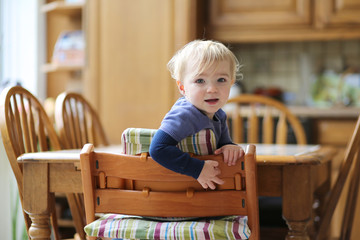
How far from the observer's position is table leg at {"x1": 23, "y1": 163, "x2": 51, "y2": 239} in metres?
1.34

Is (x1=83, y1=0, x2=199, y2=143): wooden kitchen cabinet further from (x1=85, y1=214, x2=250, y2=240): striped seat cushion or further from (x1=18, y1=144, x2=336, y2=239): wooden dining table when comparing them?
(x1=85, y1=214, x2=250, y2=240): striped seat cushion

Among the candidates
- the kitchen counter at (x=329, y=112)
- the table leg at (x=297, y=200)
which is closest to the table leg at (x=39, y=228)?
the table leg at (x=297, y=200)

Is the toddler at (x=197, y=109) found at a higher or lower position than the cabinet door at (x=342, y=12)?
lower

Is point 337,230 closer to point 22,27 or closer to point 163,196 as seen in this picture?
point 163,196

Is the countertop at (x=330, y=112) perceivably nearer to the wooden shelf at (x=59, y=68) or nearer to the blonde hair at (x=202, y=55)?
the wooden shelf at (x=59, y=68)

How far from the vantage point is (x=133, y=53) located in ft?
10.2

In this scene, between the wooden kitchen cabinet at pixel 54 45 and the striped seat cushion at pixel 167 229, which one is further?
the wooden kitchen cabinet at pixel 54 45

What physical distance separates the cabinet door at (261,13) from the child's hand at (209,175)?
2.29m

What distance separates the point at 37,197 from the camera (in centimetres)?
134

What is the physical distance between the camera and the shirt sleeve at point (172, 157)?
3.45 ft

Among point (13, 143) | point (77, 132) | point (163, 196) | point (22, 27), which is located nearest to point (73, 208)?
point (13, 143)

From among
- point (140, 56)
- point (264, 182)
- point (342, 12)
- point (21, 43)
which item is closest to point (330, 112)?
point (342, 12)

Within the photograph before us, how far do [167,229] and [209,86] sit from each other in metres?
0.35

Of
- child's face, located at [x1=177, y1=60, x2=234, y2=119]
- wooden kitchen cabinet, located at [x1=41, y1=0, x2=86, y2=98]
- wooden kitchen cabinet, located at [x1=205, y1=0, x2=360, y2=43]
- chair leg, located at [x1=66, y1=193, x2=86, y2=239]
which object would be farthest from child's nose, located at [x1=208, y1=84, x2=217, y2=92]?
wooden kitchen cabinet, located at [x1=41, y1=0, x2=86, y2=98]
